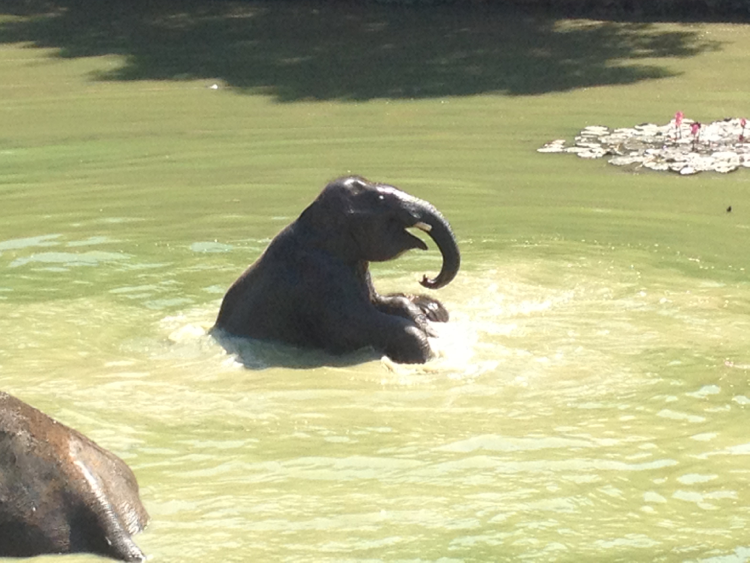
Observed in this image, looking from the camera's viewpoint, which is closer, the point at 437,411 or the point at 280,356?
the point at 437,411

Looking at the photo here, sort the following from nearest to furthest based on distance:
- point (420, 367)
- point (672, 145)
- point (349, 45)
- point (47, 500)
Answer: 1. point (47, 500)
2. point (420, 367)
3. point (672, 145)
4. point (349, 45)

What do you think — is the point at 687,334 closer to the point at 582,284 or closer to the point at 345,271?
the point at 582,284

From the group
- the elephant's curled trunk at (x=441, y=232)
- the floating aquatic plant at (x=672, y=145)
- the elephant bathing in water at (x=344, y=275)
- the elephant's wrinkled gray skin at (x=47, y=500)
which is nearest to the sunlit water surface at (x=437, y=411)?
the elephant bathing in water at (x=344, y=275)

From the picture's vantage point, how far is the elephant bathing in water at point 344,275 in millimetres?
9062

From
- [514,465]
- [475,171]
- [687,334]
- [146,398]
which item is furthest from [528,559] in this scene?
[475,171]

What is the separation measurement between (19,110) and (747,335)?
37.6 ft

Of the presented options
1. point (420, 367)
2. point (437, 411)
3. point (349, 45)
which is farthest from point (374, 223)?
point (349, 45)

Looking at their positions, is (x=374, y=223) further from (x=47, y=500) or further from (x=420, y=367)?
(x=47, y=500)

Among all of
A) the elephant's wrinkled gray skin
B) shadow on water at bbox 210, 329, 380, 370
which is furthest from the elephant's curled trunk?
the elephant's wrinkled gray skin

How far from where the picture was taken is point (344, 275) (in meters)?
9.15

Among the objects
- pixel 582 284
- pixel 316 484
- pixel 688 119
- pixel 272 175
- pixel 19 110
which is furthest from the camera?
pixel 19 110

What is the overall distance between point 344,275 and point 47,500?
3.57 meters

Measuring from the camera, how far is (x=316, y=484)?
23.1ft

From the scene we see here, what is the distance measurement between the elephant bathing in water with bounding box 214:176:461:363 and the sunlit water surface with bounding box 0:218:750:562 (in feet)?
0.52
